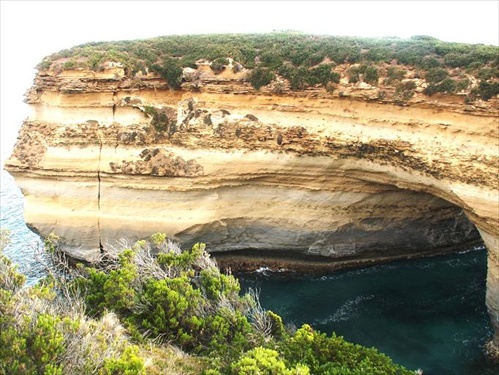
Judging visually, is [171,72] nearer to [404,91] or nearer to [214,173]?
[214,173]

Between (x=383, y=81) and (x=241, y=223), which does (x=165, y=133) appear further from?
(x=383, y=81)

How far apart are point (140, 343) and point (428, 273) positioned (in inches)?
668

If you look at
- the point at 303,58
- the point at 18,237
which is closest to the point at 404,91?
the point at 303,58

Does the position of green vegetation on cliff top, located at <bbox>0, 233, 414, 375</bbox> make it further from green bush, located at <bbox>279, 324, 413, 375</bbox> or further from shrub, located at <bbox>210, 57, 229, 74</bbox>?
shrub, located at <bbox>210, 57, 229, 74</bbox>

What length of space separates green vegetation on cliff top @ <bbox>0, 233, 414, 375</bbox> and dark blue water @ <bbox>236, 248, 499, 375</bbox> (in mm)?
5425

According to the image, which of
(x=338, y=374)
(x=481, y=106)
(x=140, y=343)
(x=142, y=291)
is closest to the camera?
(x=338, y=374)

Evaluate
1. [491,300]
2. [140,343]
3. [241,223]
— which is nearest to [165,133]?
[241,223]

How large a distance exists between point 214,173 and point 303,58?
7.20m

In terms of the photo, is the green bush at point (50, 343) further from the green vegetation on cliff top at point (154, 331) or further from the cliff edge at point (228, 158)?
the cliff edge at point (228, 158)

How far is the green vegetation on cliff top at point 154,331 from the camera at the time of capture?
1083 cm

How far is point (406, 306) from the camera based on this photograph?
23078 millimetres

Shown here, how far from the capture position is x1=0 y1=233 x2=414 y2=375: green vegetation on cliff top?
1083 centimetres

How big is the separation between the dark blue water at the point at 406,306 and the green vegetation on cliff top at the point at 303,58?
9908 mm

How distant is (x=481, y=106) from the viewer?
18.1 metres
